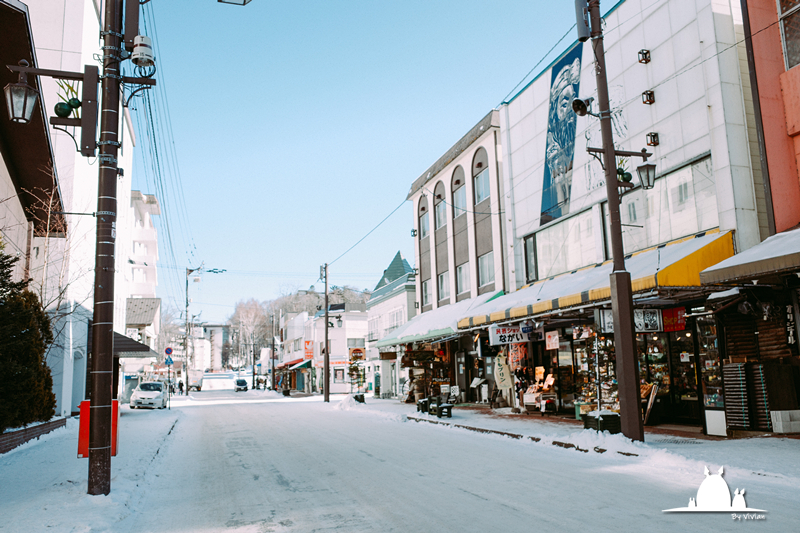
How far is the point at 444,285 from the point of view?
3038 centimetres

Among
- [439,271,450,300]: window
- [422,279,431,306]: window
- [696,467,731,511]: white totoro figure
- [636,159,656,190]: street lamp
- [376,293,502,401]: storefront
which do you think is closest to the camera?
[696,467,731,511]: white totoro figure

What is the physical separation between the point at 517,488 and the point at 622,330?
183 inches

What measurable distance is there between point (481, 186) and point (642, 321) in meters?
14.1

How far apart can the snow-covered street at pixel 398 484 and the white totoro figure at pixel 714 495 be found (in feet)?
0.93

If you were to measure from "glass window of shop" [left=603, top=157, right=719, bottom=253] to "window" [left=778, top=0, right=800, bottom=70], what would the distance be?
8.23ft

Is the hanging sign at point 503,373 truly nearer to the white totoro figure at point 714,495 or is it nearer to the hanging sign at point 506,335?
the hanging sign at point 506,335

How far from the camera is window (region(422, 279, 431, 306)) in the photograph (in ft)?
105

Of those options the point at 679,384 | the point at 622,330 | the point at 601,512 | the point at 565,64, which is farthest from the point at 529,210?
the point at 601,512

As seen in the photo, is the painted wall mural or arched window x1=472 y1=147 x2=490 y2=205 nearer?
the painted wall mural

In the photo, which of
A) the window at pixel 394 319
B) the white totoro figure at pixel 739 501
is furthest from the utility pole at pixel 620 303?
the window at pixel 394 319

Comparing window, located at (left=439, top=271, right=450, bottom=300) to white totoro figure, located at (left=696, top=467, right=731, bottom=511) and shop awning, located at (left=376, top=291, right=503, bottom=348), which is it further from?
white totoro figure, located at (left=696, top=467, right=731, bottom=511)

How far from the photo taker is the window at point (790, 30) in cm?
1248

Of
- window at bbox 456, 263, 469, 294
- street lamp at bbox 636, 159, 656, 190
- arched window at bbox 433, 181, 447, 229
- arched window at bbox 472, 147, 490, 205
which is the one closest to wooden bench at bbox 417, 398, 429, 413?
window at bbox 456, 263, 469, 294

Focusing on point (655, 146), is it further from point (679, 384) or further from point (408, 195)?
point (408, 195)
